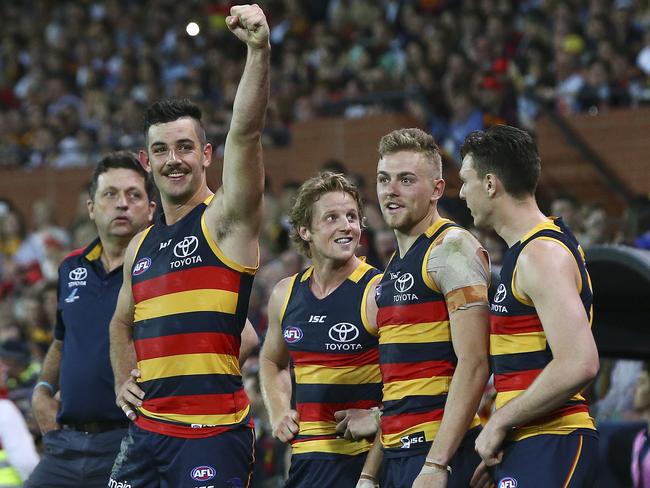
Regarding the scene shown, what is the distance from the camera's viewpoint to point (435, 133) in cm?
1298

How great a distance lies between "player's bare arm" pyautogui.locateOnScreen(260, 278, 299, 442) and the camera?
5715mm

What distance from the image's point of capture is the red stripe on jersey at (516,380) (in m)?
4.47

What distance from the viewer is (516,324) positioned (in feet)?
14.8

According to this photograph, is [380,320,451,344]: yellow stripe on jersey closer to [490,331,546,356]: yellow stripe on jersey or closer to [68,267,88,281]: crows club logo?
[490,331,546,356]: yellow stripe on jersey

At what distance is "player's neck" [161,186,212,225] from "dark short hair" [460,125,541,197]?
1.38m

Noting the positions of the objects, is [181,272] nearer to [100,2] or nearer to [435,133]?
[435,133]

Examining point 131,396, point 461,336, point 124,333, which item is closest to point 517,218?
point 461,336

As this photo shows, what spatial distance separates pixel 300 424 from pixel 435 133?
785cm

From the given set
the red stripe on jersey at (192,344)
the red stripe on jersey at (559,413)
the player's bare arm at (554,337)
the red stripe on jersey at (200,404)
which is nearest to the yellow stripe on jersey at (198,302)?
the red stripe on jersey at (192,344)

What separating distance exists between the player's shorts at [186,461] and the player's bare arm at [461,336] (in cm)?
87

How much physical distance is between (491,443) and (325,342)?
1.22 m

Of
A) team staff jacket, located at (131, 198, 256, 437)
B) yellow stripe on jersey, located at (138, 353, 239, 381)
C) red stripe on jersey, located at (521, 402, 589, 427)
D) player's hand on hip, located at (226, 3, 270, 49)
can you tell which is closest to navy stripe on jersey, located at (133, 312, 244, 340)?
team staff jacket, located at (131, 198, 256, 437)

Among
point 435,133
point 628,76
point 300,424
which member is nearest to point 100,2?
point 435,133

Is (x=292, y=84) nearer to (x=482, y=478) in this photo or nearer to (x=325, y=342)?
(x=325, y=342)
